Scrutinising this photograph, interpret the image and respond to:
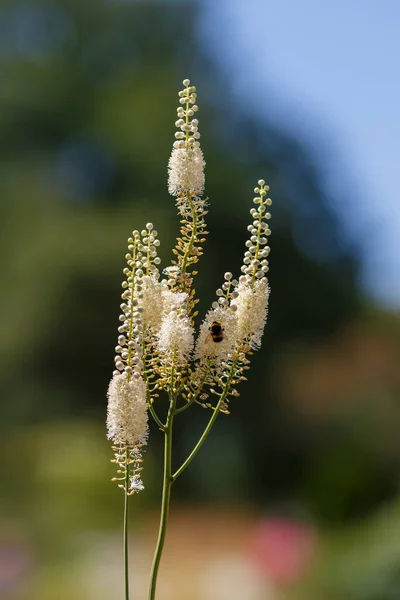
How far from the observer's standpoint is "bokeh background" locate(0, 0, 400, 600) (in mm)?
3191

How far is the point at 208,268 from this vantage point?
336cm

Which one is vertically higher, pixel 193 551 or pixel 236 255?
pixel 236 255

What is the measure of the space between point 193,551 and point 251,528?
0.85ft

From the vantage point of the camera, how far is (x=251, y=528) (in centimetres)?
340

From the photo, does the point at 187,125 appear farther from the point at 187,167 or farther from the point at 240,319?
the point at 240,319

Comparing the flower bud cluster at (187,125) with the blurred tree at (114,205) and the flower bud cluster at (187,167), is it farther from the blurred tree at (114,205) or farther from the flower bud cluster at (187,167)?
the blurred tree at (114,205)
